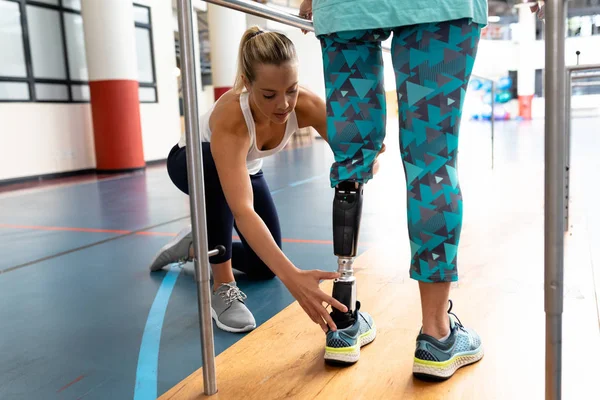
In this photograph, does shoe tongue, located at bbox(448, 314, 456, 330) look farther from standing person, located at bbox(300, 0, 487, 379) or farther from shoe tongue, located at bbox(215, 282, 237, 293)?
shoe tongue, located at bbox(215, 282, 237, 293)

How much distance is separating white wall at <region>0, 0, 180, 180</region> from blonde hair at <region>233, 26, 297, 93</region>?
4.94m

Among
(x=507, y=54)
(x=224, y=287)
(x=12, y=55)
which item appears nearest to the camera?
(x=224, y=287)

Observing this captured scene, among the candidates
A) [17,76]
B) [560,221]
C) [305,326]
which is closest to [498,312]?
[305,326]

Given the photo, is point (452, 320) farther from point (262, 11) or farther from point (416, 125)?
point (262, 11)

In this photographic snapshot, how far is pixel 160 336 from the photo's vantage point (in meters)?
1.37

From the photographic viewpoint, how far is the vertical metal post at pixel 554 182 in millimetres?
604

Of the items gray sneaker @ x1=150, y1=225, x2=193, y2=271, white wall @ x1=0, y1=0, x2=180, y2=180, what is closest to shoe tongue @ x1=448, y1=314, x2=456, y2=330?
gray sneaker @ x1=150, y1=225, x2=193, y2=271

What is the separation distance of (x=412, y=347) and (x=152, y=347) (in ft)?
1.99

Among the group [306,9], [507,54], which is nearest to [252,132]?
[306,9]

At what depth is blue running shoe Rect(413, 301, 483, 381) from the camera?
1.00m

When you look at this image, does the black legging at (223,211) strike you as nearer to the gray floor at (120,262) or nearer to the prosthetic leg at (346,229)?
the gray floor at (120,262)

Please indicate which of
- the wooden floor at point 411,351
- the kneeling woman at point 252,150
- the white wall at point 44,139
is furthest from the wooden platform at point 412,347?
the white wall at point 44,139

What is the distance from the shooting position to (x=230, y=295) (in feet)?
4.96

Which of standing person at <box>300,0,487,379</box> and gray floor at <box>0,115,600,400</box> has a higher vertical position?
standing person at <box>300,0,487,379</box>
